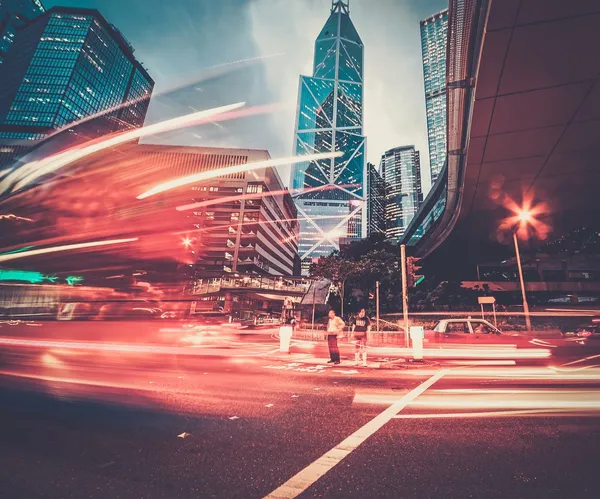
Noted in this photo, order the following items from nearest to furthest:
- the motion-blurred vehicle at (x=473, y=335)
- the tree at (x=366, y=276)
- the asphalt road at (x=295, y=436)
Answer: the asphalt road at (x=295, y=436), the motion-blurred vehicle at (x=473, y=335), the tree at (x=366, y=276)

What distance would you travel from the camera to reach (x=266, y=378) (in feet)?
21.3

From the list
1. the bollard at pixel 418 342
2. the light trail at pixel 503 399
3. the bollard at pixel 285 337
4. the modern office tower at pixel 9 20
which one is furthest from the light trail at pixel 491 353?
the modern office tower at pixel 9 20

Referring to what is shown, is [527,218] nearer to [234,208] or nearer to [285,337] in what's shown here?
[285,337]

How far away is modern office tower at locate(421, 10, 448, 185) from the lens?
534 feet

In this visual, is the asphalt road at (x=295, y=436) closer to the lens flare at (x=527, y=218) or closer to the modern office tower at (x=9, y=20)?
the lens flare at (x=527, y=218)

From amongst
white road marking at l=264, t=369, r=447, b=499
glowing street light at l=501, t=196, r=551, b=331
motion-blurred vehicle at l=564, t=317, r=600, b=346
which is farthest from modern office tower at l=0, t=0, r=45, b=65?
motion-blurred vehicle at l=564, t=317, r=600, b=346

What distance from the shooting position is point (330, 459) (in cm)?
254

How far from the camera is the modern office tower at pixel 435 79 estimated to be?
6403 inches

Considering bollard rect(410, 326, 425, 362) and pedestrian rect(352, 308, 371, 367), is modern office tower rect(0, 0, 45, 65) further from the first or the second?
bollard rect(410, 326, 425, 362)

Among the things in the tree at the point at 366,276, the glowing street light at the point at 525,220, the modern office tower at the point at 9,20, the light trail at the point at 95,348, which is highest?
the modern office tower at the point at 9,20

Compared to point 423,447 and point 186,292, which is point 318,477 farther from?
point 186,292

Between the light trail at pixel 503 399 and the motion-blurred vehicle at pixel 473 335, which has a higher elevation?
the motion-blurred vehicle at pixel 473 335

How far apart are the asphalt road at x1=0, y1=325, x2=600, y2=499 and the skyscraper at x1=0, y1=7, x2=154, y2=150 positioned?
129400 millimetres

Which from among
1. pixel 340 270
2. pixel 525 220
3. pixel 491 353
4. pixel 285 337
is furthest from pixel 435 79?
pixel 285 337
